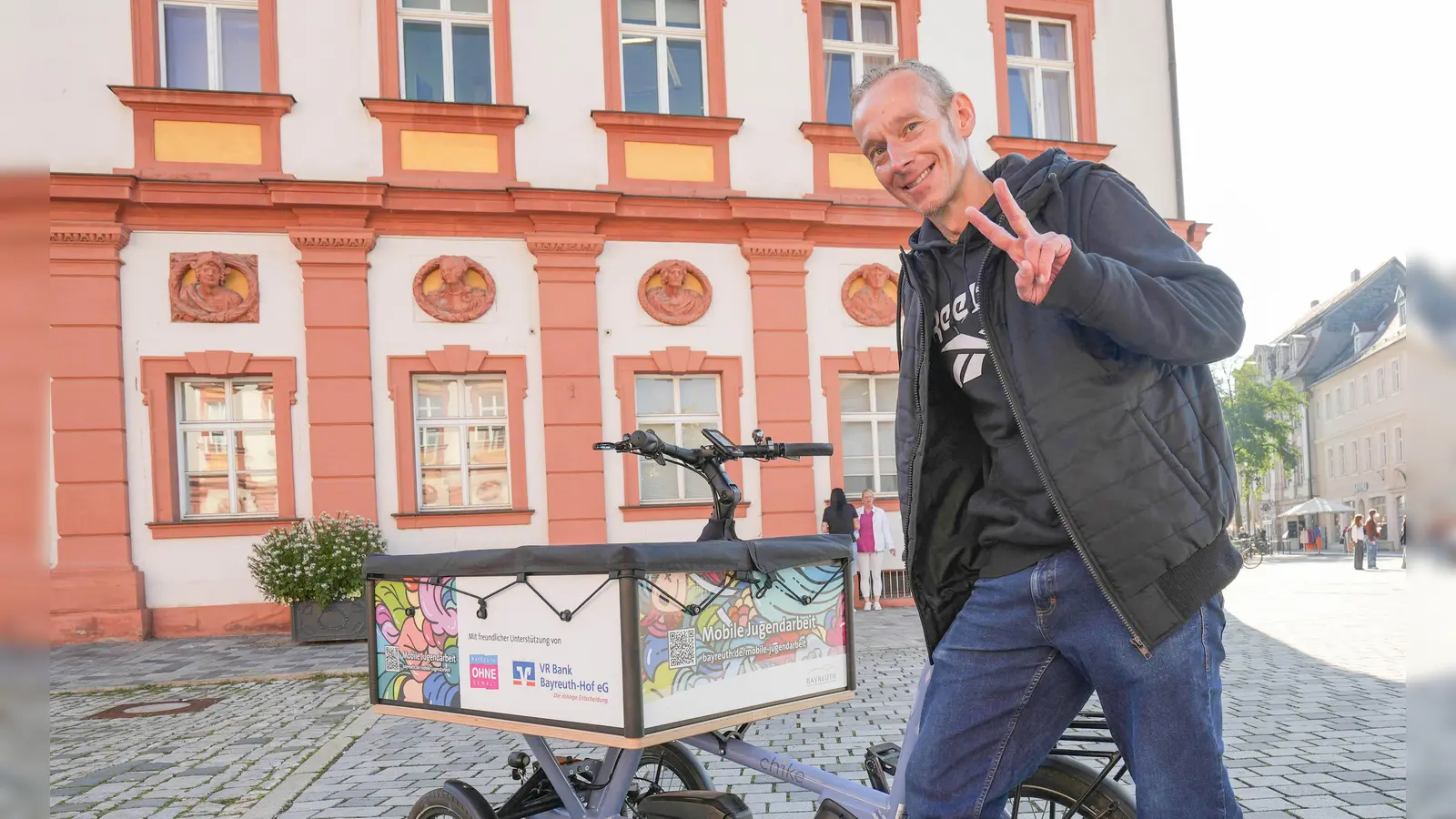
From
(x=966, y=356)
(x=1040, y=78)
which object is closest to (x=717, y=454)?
(x=966, y=356)

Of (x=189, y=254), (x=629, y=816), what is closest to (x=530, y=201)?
(x=189, y=254)

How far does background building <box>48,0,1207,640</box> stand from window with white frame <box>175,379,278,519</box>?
3 cm

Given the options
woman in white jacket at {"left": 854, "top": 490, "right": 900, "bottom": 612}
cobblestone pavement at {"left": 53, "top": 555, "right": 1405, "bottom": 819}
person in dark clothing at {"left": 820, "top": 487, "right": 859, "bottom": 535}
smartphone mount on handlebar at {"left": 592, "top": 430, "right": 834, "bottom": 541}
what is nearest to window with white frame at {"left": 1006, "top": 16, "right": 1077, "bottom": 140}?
woman in white jacket at {"left": 854, "top": 490, "right": 900, "bottom": 612}

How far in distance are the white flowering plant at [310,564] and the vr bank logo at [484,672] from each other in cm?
823

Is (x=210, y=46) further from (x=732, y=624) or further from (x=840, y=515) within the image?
(x=732, y=624)

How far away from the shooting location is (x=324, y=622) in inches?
408

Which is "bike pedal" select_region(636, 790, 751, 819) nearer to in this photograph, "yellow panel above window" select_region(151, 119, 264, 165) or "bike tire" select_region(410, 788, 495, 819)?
"bike tire" select_region(410, 788, 495, 819)

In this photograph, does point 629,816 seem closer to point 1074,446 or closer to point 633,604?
point 633,604

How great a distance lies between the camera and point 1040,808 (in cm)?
213

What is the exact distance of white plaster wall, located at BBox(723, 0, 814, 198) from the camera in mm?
12695

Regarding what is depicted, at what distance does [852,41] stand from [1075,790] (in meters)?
12.6

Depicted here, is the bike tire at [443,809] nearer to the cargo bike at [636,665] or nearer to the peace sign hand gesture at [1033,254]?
the cargo bike at [636,665]

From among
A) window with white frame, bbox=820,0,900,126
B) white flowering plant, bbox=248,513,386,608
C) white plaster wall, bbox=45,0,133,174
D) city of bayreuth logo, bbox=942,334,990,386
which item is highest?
window with white frame, bbox=820,0,900,126

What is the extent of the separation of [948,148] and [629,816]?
75.2 inches
